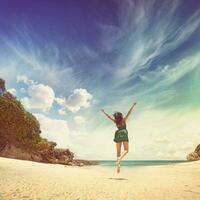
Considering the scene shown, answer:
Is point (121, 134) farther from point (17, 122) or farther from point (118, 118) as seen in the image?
point (17, 122)

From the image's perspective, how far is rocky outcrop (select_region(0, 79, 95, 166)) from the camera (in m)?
47.5

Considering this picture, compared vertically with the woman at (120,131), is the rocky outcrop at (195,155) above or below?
above

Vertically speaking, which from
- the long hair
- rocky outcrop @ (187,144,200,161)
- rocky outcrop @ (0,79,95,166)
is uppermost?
rocky outcrop @ (0,79,95,166)

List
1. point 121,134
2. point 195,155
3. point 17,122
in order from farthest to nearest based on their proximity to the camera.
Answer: point 17,122, point 195,155, point 121,134

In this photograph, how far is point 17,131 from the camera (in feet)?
163

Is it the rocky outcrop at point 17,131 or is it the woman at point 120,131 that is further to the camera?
the rocky outcrop at point 17,131

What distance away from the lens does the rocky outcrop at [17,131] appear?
156ft

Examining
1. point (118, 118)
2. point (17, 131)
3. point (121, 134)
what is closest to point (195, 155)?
point (17, 131)

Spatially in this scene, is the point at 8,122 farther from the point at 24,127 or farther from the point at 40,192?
the point at 40,192

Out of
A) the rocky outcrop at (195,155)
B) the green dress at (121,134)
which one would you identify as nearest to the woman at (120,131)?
the green dress at (121,134)

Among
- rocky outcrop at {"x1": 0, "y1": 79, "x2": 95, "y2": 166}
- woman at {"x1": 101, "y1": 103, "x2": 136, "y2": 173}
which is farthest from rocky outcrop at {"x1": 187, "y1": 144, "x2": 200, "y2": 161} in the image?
woman at {"x1": 101, "y1": 103, "x2": 136, "y2": 173}

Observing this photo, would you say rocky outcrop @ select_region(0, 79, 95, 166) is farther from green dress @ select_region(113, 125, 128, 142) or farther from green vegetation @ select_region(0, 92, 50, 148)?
green dress @ select_region(113, 125, 128, 142)

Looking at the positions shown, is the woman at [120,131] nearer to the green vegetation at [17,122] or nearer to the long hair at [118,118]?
the long hair at [118,118]

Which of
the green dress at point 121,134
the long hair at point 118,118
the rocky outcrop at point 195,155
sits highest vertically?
the rocky outcrop at point 195,155
